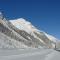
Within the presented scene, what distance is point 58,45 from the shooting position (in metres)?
88.8

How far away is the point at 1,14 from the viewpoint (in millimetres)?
125875

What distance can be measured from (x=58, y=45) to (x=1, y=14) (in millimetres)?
46839

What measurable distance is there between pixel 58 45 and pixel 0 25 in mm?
26394

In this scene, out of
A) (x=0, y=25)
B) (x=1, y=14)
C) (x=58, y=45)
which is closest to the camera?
(x=58, y=45)

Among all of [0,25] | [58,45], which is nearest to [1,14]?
[0,25]

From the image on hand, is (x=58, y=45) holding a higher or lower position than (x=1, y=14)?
lower

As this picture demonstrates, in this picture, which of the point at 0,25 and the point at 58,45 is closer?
the point at 58,45

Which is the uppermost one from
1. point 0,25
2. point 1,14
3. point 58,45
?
point 1,14

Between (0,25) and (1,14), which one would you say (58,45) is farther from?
(1,14)

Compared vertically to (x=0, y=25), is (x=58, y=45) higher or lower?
lower

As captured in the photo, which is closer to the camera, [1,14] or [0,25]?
[0,25]

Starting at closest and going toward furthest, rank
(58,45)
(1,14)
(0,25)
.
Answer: (58,45)
(0,25)
(1,14)

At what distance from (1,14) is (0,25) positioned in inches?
1040
